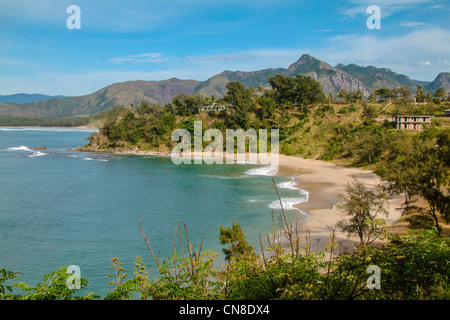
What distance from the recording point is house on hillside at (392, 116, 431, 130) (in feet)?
190

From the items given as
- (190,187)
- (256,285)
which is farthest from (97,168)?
(256,285)

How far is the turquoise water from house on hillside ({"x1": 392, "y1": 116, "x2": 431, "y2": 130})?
27457 mm

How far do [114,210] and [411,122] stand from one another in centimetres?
5177

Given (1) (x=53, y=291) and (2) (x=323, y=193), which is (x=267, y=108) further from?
(1) (x=53, y=291)

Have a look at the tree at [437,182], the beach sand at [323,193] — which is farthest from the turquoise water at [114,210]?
the tree at [437,182]

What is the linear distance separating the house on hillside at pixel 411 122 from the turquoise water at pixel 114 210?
27.5m

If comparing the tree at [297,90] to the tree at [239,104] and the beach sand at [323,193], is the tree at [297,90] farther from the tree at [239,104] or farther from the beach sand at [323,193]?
the beach sand at [323,193]

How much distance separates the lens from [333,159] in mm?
54094

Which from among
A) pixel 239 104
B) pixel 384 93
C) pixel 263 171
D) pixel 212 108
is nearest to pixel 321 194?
pixel 263 171

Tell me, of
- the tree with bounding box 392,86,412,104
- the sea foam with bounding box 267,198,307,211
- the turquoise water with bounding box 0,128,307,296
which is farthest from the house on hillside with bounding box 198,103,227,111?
the sea foam with bounding box 267,198,307,211

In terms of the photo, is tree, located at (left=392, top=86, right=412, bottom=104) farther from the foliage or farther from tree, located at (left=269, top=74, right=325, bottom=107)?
the foliage

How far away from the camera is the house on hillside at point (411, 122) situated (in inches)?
2279

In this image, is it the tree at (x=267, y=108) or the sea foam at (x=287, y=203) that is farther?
the tree at (x=267, y=108)
